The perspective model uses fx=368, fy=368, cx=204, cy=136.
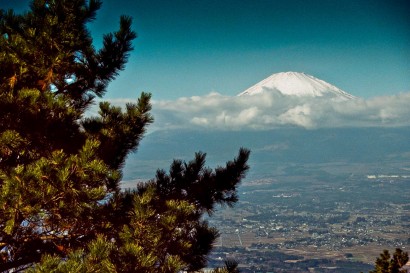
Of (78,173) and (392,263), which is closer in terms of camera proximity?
(78,173)

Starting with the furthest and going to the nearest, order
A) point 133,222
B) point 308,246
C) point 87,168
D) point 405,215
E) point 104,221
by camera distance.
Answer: point 405,215 < point 308,246 < point 104,221 < point 133,222 < point 87,168

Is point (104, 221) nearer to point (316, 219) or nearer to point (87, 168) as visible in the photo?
point (87, 168)

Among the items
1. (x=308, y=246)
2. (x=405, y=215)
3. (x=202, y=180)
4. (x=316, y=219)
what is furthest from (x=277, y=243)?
(x=202, y=180)

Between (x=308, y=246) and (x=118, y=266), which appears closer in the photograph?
(x=118, y=266)

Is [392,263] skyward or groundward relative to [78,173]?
groundward

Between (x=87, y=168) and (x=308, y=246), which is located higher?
(x=87, y=168)

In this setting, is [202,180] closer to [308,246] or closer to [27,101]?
[27,101]

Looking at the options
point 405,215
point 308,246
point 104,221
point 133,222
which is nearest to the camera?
point 133,222

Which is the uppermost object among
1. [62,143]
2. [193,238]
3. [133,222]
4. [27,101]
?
[27,101]
